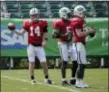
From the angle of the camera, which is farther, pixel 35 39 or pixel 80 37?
pixel 35 39

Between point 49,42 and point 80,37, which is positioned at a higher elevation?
point 80,37

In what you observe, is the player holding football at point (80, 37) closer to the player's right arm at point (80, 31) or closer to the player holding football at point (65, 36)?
the player's right arm at point (80, 31)

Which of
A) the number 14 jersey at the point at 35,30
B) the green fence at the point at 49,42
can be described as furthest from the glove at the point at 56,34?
the green fence at the point at 49,42

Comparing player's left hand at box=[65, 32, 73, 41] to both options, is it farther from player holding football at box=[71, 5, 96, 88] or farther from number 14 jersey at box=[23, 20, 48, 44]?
A: player holding football at box=[71, 5, 96, 88]

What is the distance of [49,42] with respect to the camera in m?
20.9

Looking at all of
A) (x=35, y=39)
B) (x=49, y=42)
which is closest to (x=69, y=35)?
(x=35, y=39)

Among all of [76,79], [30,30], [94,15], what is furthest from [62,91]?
[94,15]

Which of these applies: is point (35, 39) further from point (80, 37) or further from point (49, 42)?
point (49, 42)

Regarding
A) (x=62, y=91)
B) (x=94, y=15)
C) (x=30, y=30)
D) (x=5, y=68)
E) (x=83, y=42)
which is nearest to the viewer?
(x=62, y=91)

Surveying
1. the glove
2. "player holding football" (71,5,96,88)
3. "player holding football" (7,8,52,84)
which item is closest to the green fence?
"player holding football" (7,8,52,84)

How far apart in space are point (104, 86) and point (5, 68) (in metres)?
9.43

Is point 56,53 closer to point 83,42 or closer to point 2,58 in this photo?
point 2,58

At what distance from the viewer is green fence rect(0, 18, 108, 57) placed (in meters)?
20.8

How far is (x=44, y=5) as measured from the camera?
26.6m
